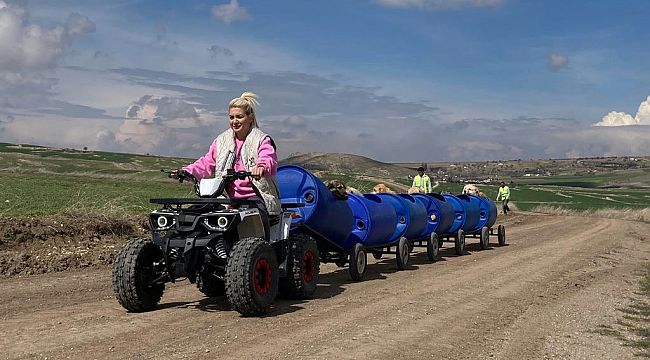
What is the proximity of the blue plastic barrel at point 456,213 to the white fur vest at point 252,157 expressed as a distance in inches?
408

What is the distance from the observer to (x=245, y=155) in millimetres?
8922

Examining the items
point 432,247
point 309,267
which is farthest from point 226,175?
point 432,247

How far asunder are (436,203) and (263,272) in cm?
981

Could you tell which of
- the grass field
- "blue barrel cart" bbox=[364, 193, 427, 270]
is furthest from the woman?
the grass field

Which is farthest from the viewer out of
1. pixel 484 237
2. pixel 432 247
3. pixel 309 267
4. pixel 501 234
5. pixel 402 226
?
pixel 501 234

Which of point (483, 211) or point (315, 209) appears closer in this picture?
point (315, 209)

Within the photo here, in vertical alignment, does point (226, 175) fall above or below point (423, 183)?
above

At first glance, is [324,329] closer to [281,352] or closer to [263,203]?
[281,352]

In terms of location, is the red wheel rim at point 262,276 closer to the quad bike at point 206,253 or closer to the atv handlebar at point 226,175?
the quad bike at point 206,253

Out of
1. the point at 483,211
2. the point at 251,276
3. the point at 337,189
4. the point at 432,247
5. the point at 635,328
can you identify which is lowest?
the point at 635,328

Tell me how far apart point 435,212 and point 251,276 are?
33.2 ft

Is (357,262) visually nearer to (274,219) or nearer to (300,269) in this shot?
(300,269)

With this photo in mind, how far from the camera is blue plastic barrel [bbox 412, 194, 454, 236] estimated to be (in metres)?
17.3

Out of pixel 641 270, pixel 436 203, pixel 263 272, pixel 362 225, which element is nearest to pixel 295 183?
pixel 362 225
